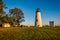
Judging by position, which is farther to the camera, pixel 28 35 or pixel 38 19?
pixel 38 19

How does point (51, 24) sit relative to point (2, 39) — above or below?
above

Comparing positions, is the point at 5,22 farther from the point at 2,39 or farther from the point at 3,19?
the point at 2,39

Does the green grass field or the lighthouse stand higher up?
the lighthouse

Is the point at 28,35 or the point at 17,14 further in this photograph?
the point at 17,14

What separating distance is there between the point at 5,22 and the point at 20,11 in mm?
14398

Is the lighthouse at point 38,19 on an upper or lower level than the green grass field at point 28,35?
upper

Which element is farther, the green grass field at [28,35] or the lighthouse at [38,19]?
the lighthouse at [38,19]

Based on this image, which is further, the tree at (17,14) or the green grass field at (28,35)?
the tree at (17,14)

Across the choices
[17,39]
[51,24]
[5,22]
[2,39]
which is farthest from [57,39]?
[5,22]

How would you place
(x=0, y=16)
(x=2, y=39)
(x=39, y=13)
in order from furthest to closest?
(x=39, y=13) → (x=0, y=16) → (x=2, y=39)

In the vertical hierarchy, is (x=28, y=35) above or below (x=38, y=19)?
below

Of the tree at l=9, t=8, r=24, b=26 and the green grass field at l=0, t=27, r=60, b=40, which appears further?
the tree at l=9, t=8, r=24, b=26

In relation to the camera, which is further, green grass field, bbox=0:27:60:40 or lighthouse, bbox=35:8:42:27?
lighthouse, bbox=35:8:42:27

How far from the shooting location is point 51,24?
50969mm
